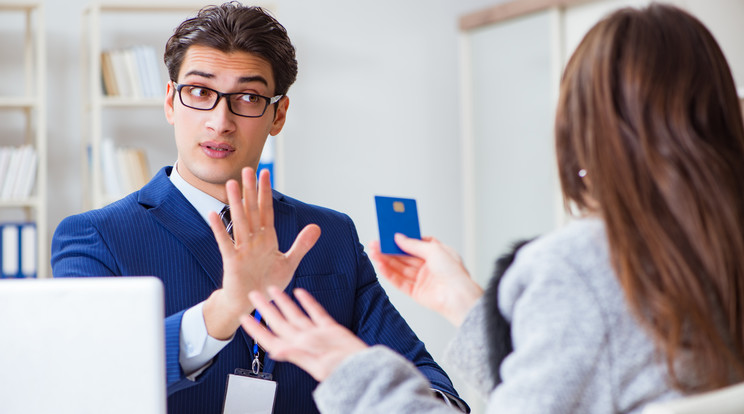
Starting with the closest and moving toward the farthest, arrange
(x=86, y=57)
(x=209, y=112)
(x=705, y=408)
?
(x=705, y=408) → (x=209, y=112) → (x=86, y=57)

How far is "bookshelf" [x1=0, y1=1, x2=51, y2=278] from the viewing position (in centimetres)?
356

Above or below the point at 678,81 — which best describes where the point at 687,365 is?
below

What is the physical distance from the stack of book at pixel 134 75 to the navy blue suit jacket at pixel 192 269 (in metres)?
2.03

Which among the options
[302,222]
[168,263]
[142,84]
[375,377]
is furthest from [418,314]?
[375,377]

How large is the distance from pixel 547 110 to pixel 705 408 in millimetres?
3275

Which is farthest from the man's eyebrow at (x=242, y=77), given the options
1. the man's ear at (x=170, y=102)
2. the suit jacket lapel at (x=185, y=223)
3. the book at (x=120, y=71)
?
the book at (x=120, y=71)

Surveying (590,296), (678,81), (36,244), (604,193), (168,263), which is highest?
(678,81)

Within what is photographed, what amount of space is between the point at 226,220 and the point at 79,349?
750mm

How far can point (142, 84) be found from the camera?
3.74 metres

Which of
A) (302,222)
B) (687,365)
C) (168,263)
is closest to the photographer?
(687,365)

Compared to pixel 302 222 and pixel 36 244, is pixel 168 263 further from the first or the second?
pixel 36 244

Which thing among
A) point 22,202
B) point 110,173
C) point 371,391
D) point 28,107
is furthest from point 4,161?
point 371,391

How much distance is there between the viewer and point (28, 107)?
3.71 metres

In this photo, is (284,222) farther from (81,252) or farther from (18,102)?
(18,102)
